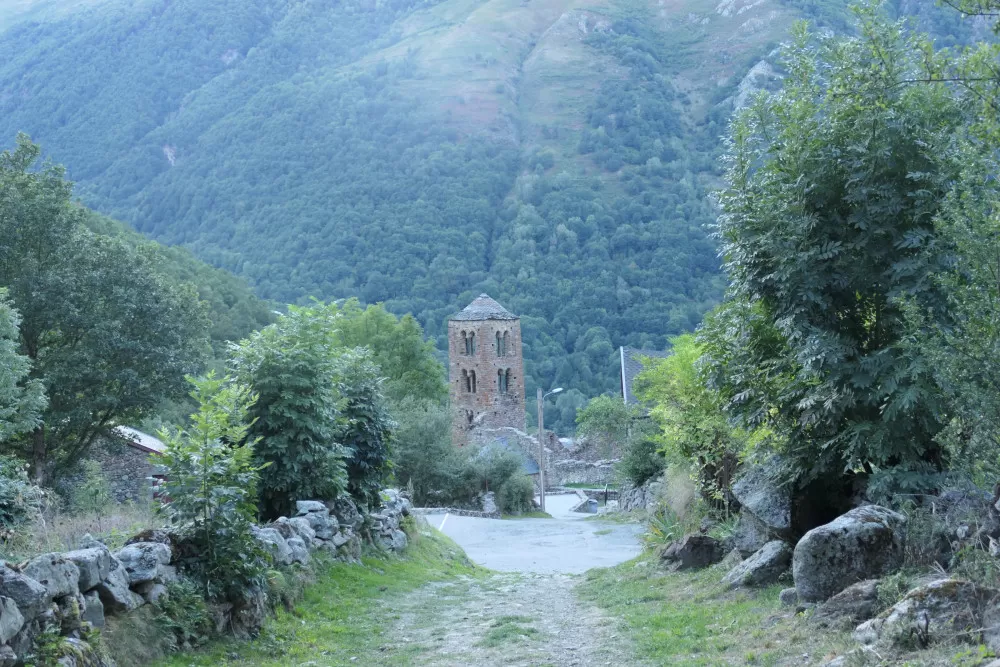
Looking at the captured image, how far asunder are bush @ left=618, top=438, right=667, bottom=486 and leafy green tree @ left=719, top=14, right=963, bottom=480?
19.2 meters

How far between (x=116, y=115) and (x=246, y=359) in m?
113

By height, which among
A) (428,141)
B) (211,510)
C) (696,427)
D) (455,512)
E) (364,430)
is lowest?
(455,512)

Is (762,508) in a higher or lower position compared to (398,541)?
higher

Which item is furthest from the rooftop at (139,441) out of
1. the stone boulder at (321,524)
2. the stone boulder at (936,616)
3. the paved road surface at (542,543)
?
the stone boulder at (936,616)

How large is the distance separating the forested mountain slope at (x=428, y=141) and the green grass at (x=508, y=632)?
66965 millimetres

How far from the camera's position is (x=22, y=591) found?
6422 mm

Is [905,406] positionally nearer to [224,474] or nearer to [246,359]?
[224,474]

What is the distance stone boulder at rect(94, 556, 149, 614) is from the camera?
764 centimetres

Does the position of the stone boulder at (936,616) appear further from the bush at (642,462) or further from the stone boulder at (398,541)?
the bush at (642,462)

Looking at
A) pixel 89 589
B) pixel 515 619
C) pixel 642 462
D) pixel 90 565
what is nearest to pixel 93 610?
pixel 89 589

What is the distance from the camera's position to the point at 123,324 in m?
27.1

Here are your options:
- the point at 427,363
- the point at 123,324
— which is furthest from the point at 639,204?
the point at 123,324

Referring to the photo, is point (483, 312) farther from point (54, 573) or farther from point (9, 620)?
point (9, 620)

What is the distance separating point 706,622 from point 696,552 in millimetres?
3751
